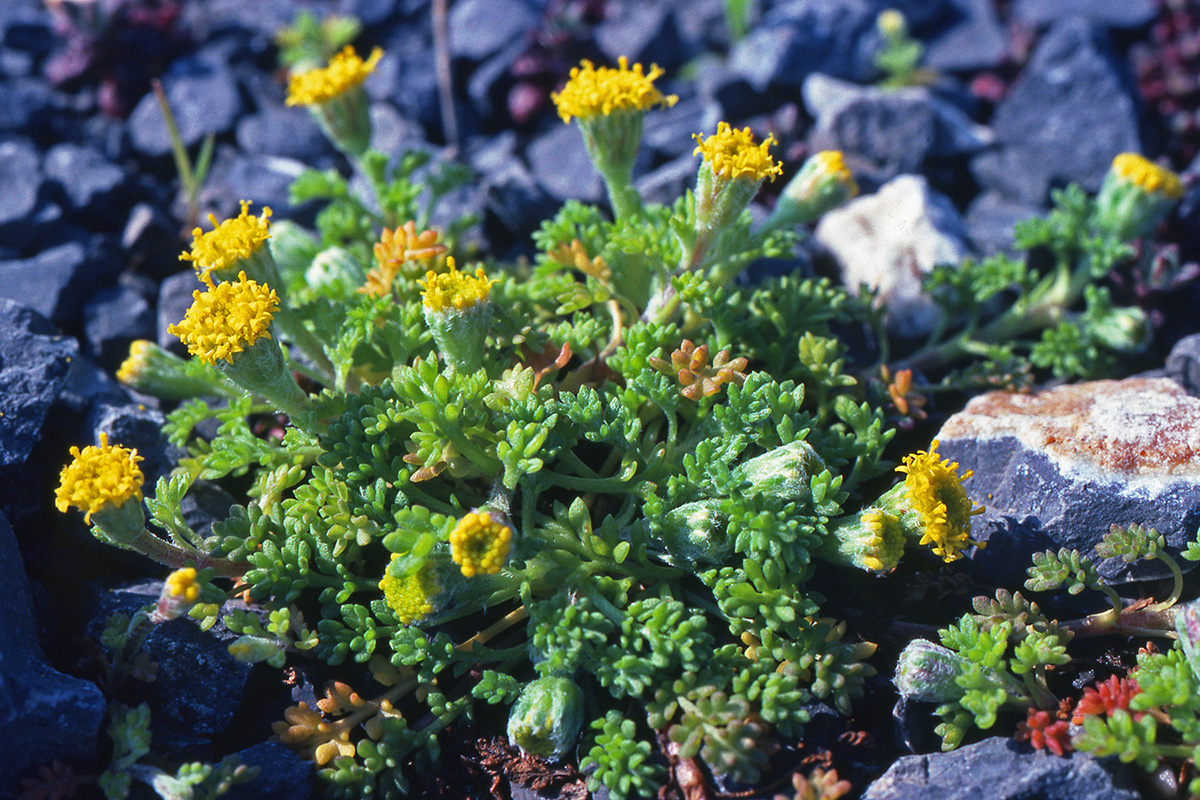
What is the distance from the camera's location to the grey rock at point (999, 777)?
3.00 meters

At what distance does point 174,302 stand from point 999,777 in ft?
14.3

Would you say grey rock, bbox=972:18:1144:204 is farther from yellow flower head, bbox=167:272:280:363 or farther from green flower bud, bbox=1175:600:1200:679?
yellow flower head, bbox=167:272:280:363

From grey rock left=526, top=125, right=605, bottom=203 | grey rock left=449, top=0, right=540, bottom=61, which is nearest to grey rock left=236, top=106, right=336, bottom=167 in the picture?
grey rock left=449, top=0, right=540, bottom=61

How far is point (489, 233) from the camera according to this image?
18.5 feet

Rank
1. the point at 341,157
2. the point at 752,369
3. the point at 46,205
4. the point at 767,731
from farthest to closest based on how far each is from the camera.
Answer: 1. the point at 341,157
2. the point at 46,205
3. the point at 752,369
4. the point at 767,731

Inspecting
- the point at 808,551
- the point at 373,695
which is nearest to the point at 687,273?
the point at 808,551

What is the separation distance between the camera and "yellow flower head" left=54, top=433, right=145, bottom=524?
3.08 metres

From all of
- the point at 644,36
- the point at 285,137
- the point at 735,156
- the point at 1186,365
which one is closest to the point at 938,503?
the point at 735,156

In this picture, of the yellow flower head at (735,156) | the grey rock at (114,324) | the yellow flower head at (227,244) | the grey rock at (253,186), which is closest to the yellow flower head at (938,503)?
the yellow flower head at (735,156)

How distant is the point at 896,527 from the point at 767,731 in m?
0.84

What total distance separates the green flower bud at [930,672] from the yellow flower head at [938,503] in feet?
1.07

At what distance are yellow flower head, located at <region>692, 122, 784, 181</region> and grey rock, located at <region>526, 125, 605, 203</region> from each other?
2027 mm

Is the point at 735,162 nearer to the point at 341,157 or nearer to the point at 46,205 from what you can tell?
the point at 341,157

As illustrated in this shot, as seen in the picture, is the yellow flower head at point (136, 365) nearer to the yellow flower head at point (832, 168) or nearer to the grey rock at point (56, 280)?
the grey rock at point (56, 280)
